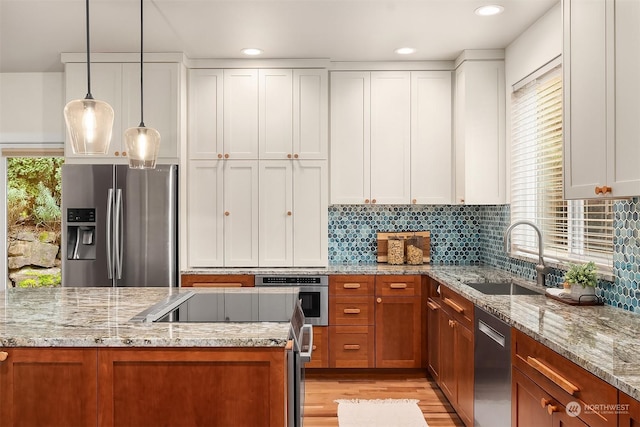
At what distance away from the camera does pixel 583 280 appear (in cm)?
246

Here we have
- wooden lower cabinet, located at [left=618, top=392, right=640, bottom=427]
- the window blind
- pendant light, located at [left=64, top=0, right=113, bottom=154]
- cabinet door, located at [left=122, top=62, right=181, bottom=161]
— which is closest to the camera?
wooden lower cabinet, located at [left=618, top=392, right=640, bottom=427]

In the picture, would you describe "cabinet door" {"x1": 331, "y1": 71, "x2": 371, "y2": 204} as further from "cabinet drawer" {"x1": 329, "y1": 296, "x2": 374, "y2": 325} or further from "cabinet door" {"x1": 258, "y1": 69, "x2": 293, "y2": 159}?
"cabinet drawer" {"x1": 329, "y1": 296, "x2": 374, "y2": 325}

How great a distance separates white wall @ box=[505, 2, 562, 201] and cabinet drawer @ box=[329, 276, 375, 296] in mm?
1291

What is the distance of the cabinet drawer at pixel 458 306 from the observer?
2.84 metres

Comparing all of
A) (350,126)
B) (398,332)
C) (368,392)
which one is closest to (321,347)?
(368,392)

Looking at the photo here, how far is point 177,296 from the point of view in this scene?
2582 mm

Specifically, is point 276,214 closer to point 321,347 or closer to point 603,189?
point 321,347

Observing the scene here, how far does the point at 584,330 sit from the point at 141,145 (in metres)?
2.11

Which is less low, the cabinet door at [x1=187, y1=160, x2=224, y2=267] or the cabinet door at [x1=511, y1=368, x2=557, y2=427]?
the cabinet door at [x1=187, y1=160, x2=224, y2=267]

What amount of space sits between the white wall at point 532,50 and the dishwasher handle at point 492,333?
155 centimetres

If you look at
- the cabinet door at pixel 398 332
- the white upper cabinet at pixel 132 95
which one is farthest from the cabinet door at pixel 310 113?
the cabinet door at pixel 398 332

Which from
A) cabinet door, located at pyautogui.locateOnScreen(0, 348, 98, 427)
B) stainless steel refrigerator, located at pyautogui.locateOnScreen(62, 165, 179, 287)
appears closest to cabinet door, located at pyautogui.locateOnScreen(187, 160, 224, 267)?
stainless steel refrigerator, located at pyautogui.locateOnScreen(62, 165, 179, 287)

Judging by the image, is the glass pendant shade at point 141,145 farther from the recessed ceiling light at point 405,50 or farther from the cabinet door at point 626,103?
the recessed ceiling light at point 405,50

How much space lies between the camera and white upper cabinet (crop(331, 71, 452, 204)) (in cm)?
425
